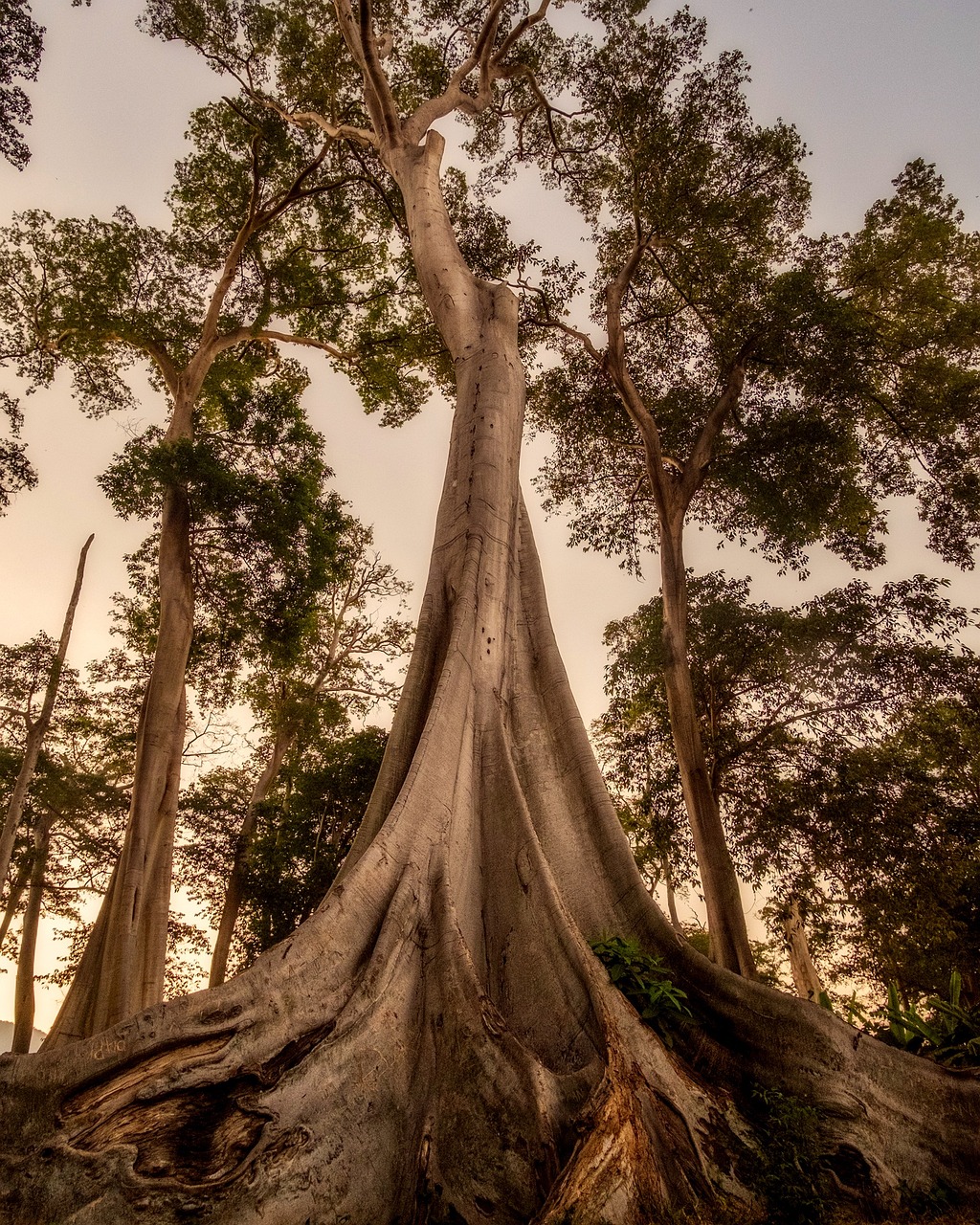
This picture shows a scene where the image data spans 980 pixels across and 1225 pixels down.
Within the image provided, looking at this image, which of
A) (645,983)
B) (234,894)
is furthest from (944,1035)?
(234,894)

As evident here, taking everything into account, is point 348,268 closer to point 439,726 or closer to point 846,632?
point 846,632

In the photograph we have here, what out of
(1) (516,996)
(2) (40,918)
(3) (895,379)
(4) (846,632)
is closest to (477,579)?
(1) (516,996)

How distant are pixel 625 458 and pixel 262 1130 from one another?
11478 millimetres

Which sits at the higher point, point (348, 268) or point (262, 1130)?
point (348, 268)

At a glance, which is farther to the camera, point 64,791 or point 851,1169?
point 64,791

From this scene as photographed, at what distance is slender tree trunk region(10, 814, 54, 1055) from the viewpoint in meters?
13.5

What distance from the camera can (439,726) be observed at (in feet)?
12.2

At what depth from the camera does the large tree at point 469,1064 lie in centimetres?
192

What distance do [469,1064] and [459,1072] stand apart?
0.15 feet

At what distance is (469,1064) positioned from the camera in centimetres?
234

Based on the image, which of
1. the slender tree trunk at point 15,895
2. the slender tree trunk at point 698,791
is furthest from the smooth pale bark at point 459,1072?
the slender tree trunk at point 15,895

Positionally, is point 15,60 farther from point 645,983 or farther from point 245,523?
point 645,983

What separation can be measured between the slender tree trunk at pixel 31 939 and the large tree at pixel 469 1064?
14.6m

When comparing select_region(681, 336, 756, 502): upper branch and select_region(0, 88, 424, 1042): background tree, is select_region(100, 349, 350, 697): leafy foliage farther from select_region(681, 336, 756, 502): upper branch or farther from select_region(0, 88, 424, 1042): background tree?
select_region(681, 336, 756, 502): upper branch
